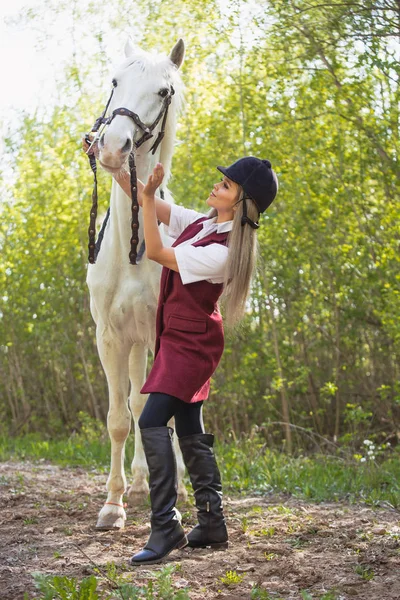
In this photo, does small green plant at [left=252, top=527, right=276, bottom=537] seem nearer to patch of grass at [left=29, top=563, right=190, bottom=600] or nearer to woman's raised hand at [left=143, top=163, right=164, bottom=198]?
patch of grass at [left=29, top=563, right=190, bottom=600]

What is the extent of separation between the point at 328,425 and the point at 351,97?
419 centimetres

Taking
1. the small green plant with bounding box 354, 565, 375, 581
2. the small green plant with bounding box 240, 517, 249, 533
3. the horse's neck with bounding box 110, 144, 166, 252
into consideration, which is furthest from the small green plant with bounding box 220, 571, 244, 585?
the horse's neck with bounding box 110, 144, 166, 252

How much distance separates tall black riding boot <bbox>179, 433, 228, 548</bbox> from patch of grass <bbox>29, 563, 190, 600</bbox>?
0.71 metres

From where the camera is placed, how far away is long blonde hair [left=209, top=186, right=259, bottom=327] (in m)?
3.59

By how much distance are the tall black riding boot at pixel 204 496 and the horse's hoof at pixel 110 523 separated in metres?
0.66

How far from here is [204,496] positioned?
3.82 m

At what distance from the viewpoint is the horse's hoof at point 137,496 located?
5.18 metres

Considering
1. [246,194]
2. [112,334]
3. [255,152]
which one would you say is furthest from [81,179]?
[246,194]

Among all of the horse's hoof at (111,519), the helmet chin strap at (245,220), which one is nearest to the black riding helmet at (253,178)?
the helmet chin strap at (245,220)

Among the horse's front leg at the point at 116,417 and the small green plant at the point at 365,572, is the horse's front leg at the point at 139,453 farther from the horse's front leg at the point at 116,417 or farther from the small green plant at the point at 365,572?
the small green plant at the point at 365,572

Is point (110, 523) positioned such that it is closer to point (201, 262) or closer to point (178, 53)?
point (201, 262)

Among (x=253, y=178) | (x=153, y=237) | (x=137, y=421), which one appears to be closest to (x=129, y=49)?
(x=253, y=178)

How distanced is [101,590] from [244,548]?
0.96 meters

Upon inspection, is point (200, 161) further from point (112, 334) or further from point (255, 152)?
point (112, 334)
